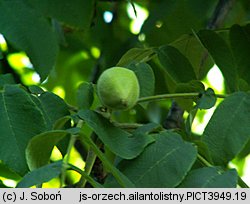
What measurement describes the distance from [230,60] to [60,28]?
1019mm

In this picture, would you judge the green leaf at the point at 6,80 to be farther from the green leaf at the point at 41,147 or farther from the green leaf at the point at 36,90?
the green leaf at the point at 41,147

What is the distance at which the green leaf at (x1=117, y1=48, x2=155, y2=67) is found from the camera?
1.85m

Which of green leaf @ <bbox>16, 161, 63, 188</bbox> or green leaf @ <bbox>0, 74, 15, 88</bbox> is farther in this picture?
green leaf @ <bbox>0, 74, 15, 88</bbox>

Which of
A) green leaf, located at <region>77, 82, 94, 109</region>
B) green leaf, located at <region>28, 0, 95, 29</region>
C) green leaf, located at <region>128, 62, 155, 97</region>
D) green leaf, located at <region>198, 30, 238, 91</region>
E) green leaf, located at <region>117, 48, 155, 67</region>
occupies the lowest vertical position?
green leaf, located at <region>77, 82, 94, 109</region>

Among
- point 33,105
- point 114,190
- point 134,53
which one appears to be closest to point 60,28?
point 134,53

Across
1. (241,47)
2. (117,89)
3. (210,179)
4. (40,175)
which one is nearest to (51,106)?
(117,89)

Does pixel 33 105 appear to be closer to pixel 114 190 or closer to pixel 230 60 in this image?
pixel 114 190

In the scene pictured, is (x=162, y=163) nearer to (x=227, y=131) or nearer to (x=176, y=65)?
(x=227, y=131)

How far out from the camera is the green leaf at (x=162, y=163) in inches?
50.8

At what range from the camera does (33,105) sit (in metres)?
1.46

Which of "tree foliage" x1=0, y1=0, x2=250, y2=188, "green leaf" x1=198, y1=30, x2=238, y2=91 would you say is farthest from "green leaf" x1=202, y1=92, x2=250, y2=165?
"green leaf" x1=198, y1=30, x2=238, y2=91

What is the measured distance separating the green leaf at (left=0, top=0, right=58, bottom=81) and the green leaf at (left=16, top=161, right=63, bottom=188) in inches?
20.9

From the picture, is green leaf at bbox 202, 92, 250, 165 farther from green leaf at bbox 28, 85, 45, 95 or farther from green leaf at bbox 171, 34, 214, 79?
green leaf at bbox 171, 34, 214, 79

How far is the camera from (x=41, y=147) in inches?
52.5
